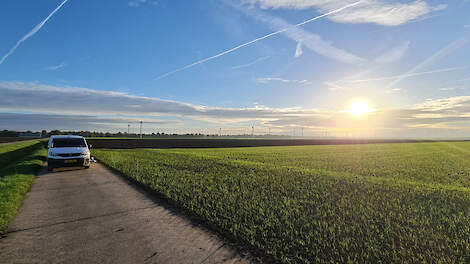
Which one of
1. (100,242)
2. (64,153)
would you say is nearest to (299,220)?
(100,242)

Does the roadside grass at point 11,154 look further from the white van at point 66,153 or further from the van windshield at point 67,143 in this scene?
the white van at point 66,153

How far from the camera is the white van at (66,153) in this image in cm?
1320

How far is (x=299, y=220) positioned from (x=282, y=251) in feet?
5.72

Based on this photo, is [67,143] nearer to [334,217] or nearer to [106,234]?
[106,234]

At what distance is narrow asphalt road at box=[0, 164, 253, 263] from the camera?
416cm

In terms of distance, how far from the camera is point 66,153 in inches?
531

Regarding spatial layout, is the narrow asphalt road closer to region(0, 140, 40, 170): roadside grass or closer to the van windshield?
the van windshield

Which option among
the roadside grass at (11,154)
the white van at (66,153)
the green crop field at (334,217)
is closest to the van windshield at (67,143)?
the white van at (66,153)

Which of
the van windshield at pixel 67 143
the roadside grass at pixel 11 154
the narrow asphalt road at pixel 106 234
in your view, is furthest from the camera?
the roadside grass at pixel 11 154

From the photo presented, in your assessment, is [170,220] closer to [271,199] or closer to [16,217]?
[271,199]

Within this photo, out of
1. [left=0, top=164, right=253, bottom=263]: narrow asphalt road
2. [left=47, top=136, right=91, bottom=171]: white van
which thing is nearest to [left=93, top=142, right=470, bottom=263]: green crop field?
[left=0, top=164, right=253, bottom=263]: narrow asphalt road

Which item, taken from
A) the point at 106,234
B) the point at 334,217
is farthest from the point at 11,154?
the point at 334,217

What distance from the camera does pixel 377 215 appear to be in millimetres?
6684

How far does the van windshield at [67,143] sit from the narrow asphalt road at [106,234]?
696cm
